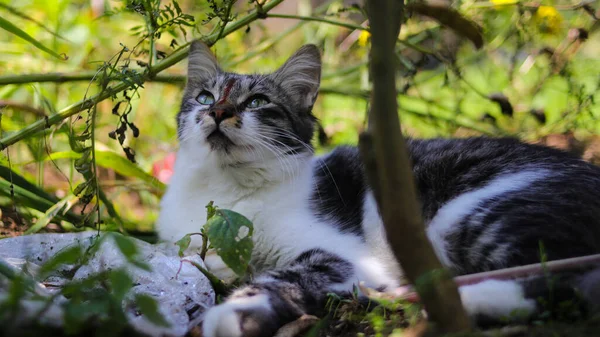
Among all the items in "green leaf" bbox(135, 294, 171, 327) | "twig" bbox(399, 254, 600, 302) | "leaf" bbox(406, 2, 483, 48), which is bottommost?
"twig" bbox(399, 254, 600, 302)

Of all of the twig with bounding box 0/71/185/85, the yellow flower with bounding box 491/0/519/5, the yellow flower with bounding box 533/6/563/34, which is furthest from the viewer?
the yellow flower with bounding box 533/6/563/34

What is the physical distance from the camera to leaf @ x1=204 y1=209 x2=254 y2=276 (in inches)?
69.1

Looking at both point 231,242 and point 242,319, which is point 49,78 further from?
point 242,319

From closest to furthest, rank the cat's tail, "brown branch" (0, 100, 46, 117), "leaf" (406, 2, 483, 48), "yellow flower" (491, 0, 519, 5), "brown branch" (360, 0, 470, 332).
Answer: "brown branch" (360, 0, 470, 332)
the cat's tail
"leaf" (406, 2, 483, 48)
"brown branch" (0, 100, 46, 117)
"yellow flower" (491, 0, 519, 5)

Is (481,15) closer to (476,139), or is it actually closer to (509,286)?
(476,139)

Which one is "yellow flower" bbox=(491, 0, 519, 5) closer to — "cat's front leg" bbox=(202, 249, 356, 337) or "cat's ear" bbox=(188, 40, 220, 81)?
"cat's ear" bbox=(188, 40, 220, 81)

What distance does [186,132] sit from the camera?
8.10 feet

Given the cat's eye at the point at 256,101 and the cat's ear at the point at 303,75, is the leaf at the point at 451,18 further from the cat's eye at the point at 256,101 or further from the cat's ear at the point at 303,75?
the cat's eye at the point at 256,101

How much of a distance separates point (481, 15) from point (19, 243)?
2959 millimetres

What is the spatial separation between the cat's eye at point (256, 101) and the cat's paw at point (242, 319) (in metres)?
1.00

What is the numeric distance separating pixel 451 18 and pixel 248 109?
1191 millimetres

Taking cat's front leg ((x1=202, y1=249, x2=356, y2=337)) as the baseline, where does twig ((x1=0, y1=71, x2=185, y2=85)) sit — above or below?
above

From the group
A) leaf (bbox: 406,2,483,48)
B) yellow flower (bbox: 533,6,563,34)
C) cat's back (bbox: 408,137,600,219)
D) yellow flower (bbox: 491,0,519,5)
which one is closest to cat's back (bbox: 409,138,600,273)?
cat's back (bbox: 408,137,600,219)

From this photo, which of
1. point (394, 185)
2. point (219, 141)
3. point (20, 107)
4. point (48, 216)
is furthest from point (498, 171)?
point (20, 107)
